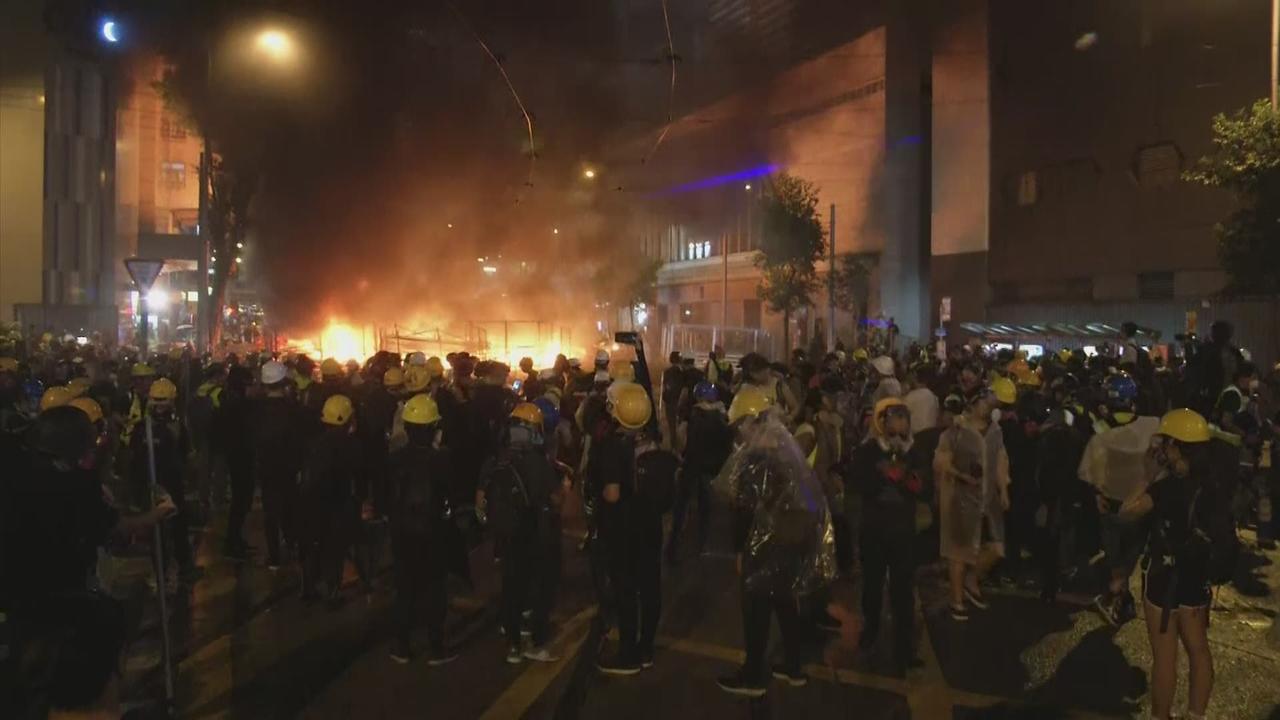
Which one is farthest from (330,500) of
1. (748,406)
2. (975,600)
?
(975,600)

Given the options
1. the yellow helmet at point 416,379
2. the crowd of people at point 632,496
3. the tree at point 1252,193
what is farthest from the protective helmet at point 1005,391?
the tree at point 1252,193

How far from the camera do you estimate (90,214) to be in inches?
995

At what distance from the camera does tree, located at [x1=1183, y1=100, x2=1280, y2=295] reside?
13094mm

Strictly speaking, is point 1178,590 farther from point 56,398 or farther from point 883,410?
point 56,398

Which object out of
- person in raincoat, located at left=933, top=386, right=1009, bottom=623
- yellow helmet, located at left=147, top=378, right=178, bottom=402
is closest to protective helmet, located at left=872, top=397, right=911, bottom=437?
person in raincoat, located at left=933, top=386, right=1009, bottom=623

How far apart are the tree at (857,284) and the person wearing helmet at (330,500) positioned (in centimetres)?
2682

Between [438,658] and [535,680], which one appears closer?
[535,680]

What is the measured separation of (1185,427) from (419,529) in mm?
3536

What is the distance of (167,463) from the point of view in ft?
19.2

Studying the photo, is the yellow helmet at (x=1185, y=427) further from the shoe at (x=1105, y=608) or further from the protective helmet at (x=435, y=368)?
the protective helmet at (x=435, y=368)

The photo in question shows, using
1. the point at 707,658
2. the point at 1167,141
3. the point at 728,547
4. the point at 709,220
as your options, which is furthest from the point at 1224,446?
the point at 709,220

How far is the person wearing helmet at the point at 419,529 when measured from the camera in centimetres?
444

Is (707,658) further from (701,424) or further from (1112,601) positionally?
(1112,601)

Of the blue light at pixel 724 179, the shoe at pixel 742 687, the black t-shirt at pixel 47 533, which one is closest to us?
the black t-shirt at pixel 47 533
